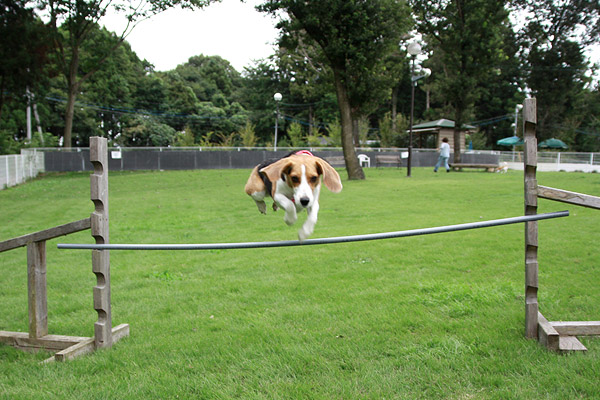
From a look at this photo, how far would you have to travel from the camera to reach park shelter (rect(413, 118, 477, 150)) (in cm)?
4219

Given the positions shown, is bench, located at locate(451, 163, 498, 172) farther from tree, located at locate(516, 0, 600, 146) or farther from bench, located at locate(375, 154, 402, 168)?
tree, located at locate(516, 0, 600, 146)

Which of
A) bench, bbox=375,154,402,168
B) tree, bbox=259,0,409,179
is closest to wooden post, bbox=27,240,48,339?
tree, bbox=259,0,409,179

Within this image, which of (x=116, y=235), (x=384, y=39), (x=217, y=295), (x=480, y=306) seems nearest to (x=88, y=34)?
(x=384, y=39)

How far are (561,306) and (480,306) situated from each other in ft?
3.07

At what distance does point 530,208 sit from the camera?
4.61 meters

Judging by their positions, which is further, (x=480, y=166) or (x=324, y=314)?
(x=480, y=166)

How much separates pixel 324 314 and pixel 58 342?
120 inches

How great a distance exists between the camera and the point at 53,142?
118 feet

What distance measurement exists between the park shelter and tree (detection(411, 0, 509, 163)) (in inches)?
389

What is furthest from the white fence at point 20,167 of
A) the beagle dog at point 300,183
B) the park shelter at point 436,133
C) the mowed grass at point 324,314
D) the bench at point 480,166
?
the park shelter at point 436,133

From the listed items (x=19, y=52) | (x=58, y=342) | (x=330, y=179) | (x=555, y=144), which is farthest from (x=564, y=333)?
(x=555, y=144)

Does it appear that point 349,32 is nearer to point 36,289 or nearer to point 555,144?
point 36,289

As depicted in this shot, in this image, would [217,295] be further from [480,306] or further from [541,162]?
[541,162]

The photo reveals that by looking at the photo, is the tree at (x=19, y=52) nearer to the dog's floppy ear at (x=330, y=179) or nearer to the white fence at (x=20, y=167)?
the white fence at (x=20, y=167)
